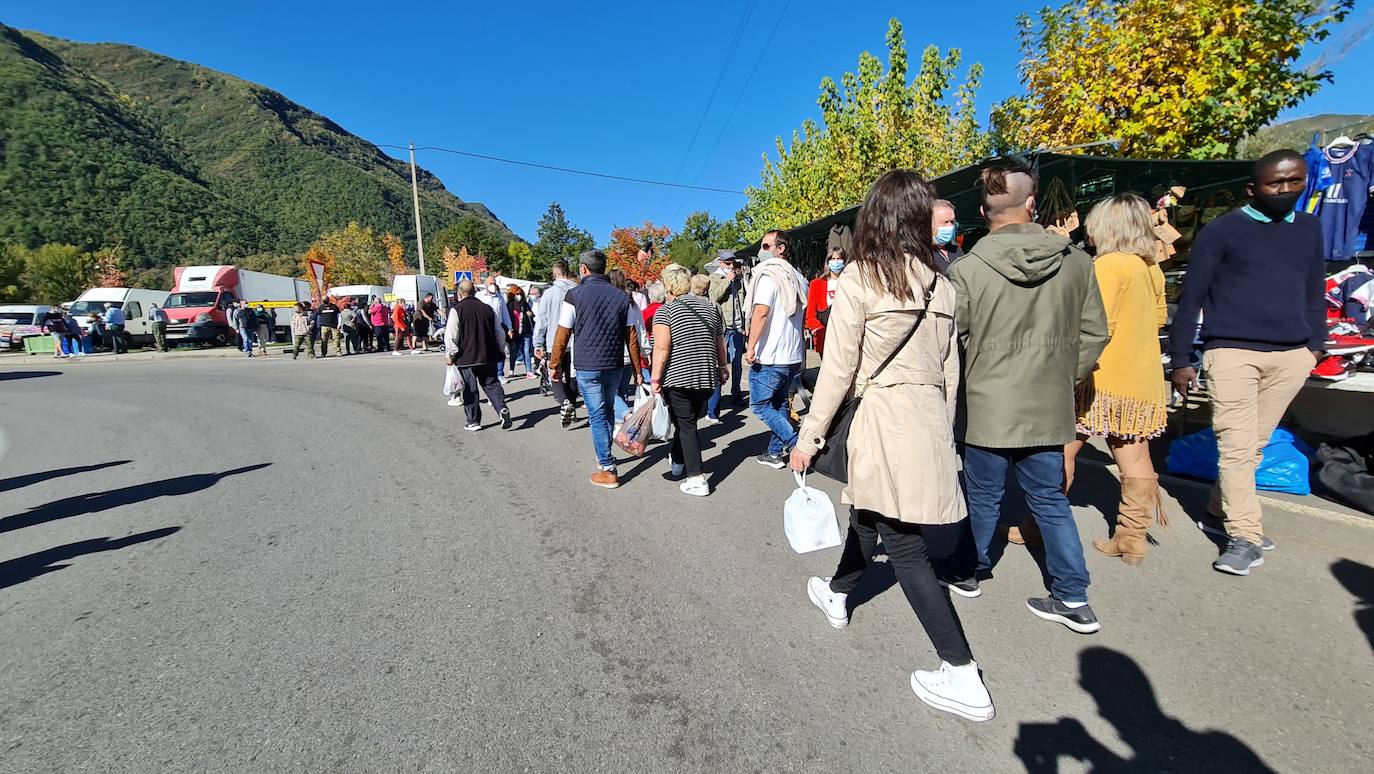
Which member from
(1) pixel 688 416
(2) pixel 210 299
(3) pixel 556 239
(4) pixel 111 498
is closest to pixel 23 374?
(2) pixel 210 299

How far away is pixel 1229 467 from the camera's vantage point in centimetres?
305

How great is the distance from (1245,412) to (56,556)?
23.3 ft

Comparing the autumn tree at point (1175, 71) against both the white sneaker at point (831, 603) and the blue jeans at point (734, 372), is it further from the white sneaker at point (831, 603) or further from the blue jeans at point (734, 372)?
the white sneaker at point (831, 603)

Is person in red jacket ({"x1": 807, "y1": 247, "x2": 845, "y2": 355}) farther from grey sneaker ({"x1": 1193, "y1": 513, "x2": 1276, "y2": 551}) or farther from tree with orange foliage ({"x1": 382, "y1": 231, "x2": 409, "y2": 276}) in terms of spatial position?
tree with orange foliage ({"x1": 382, "y1": 231, "x2": 409, "y2": 276})

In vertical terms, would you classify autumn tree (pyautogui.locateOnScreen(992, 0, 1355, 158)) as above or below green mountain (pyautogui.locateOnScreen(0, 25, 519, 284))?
below

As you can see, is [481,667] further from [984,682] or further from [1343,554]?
[1343,554]

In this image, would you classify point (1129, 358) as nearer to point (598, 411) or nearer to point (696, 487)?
point (696, 487)

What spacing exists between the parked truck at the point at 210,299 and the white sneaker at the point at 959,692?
26.4m

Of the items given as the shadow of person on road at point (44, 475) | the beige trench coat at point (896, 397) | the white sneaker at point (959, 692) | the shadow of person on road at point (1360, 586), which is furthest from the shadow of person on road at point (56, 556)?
the shadow of person on road at point (1360, 586)

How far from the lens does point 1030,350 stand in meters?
2.43

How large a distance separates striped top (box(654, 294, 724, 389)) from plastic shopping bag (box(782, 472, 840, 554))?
6.34ft

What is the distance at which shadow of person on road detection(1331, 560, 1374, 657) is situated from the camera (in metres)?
2.55

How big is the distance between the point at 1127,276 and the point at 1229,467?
3.91 feet

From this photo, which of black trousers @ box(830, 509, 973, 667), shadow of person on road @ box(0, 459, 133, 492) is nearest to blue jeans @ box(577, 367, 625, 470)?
black trousers @ box(830, 509, 973, 667)
